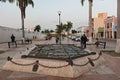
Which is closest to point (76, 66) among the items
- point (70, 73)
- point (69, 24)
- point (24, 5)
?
point (70, 73)

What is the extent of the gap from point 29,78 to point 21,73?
1.10 meters

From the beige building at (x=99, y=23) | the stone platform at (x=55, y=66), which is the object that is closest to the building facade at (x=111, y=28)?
the beige building at (x=99, y=23)

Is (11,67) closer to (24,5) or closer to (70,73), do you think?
(70,73)

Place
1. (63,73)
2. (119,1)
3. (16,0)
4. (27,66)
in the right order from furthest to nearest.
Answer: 1. (16,0)
2. (119,1)
3. (27,66)
4. (63,73)

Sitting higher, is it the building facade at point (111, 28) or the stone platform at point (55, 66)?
the building facade at point (111, 28)

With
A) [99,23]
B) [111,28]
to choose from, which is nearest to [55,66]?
[111,28]

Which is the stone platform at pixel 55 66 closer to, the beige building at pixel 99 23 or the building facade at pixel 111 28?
the building facade at pixel 111 28

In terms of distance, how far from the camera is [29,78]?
30.5ft

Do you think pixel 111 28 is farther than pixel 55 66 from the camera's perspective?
Yes

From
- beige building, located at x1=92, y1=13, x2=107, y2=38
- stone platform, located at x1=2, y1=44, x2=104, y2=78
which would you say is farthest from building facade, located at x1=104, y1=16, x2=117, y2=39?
stone platform, located at x1=2, y1=44, x2=104, y2=78

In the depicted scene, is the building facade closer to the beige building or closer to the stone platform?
the beige building

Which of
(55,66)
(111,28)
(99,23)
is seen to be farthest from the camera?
(99,23)

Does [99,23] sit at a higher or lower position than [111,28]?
higher

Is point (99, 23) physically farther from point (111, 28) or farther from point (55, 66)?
point (55, 66)
